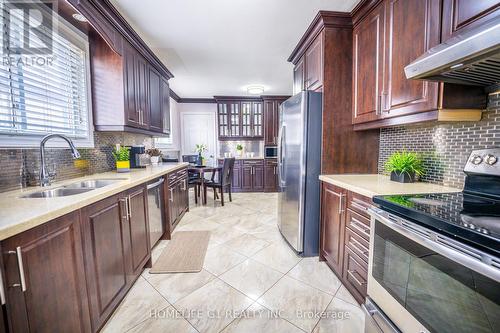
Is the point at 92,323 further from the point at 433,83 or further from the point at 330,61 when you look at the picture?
the point at 330,61

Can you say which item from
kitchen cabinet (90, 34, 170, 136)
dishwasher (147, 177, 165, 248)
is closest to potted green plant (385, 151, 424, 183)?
dishwasher (147, 177, 165, 248)

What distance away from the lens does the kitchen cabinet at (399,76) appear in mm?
1228

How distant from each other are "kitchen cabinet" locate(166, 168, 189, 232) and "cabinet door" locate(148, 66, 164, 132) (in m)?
0.81

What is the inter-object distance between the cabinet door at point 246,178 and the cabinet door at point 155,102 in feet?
8.40

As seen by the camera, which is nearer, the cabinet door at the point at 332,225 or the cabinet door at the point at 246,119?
the cabinet door at the point at 332,225

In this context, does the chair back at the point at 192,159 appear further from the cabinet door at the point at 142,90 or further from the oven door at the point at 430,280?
the oven door at the point at 430,280

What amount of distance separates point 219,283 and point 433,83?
213 centimetres

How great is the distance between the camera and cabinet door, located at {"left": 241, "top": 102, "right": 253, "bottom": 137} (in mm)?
5660

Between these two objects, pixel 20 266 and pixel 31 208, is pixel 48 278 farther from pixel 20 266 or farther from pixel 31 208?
pixel 31 208

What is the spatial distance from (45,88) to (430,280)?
281 centimetres

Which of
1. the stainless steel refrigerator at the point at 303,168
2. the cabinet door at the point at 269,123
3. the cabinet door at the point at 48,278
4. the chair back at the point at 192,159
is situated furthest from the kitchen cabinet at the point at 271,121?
the cabinet door at the point at 48,278

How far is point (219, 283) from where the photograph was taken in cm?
Result: 184

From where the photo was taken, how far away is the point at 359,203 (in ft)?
5.01

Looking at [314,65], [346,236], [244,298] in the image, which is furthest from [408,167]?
[244,298]
